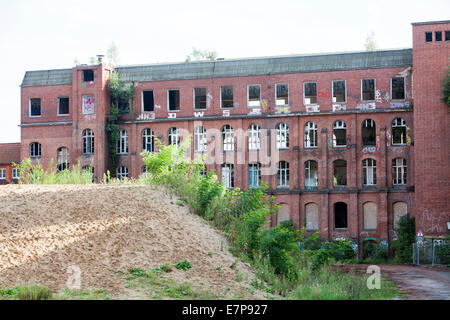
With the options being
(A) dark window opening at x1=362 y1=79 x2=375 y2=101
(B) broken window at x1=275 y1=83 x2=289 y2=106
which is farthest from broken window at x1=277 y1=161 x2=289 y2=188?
(A) dark window opening at x1=362 y1=79 x2=375 y2=101

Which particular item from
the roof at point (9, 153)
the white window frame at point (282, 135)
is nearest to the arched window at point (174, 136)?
the white window frame at point (282, 135)

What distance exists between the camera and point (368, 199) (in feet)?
133

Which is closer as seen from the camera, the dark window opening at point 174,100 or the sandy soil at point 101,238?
the sandy soil at point 101,238

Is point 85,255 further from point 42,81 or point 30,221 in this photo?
point 42,81

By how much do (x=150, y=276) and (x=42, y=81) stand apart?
3803cm

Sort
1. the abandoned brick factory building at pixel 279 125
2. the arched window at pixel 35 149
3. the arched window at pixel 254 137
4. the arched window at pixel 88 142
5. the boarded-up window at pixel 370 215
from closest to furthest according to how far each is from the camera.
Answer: the boarded-up window at pixel 370 215
the abandoned brick factory building at pixel 279 125
the arched window at pixel 254 137
the arched window at pixel 88 142
the arched window at pixel 35 149

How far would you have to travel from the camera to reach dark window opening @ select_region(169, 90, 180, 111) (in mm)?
44469

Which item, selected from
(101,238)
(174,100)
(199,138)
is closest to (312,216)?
(199,138)

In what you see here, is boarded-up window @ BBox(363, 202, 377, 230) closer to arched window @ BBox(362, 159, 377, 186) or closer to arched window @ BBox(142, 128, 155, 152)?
arched window @ BBox(362, 159, 377, 186)

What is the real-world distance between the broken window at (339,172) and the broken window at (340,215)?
4.95 ft

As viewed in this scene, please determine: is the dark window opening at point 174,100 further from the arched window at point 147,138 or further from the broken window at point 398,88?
the broken window at point 398,88

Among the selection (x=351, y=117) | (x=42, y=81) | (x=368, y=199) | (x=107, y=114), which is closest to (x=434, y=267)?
(x=368, y=199)

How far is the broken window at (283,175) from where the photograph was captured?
4191 centimetres

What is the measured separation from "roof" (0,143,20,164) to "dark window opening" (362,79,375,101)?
98.0 feet
